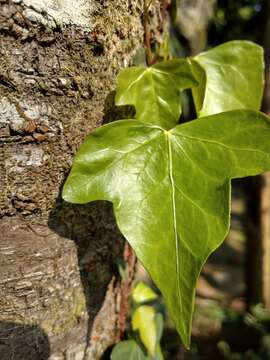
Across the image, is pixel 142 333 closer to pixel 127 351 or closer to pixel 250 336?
pixel 127 351

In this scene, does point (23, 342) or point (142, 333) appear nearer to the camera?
point (23, 342)

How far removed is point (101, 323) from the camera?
2.32ft

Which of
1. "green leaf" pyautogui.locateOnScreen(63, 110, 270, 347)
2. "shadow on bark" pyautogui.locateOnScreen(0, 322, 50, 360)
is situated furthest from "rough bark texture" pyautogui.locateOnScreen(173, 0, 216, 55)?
"shadow on bark" pyautogui.locateOnScreen(0, 322, 50, 360)

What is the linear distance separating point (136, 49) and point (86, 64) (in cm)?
12

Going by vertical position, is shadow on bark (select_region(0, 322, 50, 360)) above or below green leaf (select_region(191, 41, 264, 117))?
below

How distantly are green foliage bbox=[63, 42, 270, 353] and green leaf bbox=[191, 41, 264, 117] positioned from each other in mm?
147

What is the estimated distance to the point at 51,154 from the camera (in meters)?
0.54

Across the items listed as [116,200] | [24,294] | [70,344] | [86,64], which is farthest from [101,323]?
[86,64]

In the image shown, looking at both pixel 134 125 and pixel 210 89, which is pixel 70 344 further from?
pixel 210 89

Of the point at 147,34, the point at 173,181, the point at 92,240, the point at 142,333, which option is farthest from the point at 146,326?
the point at 147,34

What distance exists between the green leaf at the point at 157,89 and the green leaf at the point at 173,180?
5 centimetres

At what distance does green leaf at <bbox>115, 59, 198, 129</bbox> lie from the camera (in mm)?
583

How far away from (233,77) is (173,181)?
0.87 ft

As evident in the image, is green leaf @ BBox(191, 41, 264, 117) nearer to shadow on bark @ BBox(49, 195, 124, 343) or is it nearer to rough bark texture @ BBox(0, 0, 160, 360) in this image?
rough bark texture @ BBox(0, 0, 160, 360)
